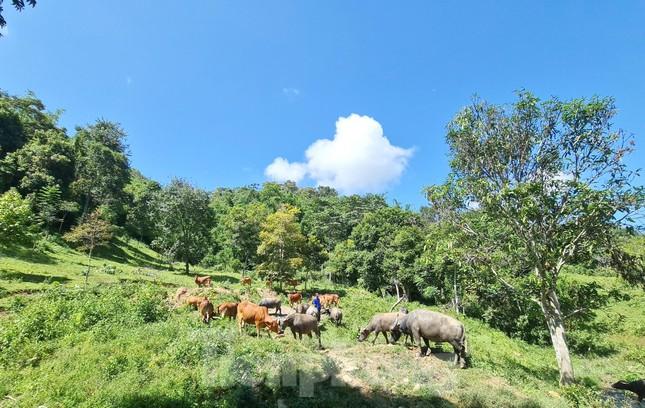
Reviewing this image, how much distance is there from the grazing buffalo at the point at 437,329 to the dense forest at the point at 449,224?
11.6 ft

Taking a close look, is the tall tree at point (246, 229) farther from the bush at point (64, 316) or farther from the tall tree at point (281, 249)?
the bush at point (64, 316)

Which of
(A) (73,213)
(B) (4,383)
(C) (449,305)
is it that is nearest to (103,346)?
(B) (4,383)

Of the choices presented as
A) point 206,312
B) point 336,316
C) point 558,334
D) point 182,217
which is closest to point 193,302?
point 206,312

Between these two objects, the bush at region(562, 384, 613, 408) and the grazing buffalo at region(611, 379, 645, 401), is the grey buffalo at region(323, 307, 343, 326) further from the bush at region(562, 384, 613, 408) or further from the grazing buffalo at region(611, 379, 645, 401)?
the grazing buffalo at region(611, 379, 645, 401)

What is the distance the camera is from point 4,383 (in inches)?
371

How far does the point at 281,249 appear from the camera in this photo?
109ft

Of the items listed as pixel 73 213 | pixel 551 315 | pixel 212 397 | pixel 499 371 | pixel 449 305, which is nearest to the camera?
pixel 212 397

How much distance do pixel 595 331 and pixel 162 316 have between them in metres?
34.8

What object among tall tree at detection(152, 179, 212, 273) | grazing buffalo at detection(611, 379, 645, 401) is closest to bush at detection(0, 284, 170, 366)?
grazing buffalo at detection(611, 379, 645, 401)

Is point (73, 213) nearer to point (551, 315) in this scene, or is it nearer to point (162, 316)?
point (162, 316)

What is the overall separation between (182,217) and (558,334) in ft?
126

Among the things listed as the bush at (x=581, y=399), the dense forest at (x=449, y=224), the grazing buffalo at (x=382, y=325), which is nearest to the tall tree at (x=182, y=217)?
the dense forest at (x=449, y=224)

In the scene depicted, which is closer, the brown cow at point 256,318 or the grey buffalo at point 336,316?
the brown cow at point 256,318

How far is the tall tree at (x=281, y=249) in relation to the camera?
3281cm
